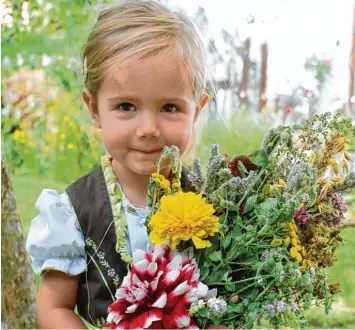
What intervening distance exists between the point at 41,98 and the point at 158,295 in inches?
35.8

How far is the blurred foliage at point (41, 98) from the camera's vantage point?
5.29 ft

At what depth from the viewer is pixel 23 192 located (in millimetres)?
1724

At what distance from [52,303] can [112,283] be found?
108 mm

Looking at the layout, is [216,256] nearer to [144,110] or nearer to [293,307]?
[293,307]

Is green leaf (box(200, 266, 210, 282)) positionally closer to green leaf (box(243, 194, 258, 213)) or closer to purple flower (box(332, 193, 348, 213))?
green leaf (box(243, 194, 258, 213))

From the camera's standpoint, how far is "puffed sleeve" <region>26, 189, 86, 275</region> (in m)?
1.08

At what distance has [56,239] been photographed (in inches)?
42.5

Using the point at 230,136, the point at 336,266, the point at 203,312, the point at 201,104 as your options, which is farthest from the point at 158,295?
the point at 336,266

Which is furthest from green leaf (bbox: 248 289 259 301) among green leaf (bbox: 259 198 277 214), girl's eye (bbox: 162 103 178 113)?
girl's eye (bbox: 162 103 178 113)

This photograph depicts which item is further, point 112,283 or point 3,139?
point 3,139

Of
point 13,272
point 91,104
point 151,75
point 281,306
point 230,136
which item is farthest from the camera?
point 13,272

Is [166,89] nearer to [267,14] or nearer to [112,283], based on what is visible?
[112,283]

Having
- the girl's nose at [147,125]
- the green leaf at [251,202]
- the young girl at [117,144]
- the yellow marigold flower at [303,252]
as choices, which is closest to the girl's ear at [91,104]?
the young girl at [117,144]

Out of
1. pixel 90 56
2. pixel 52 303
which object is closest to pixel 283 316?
pixel 52 303
